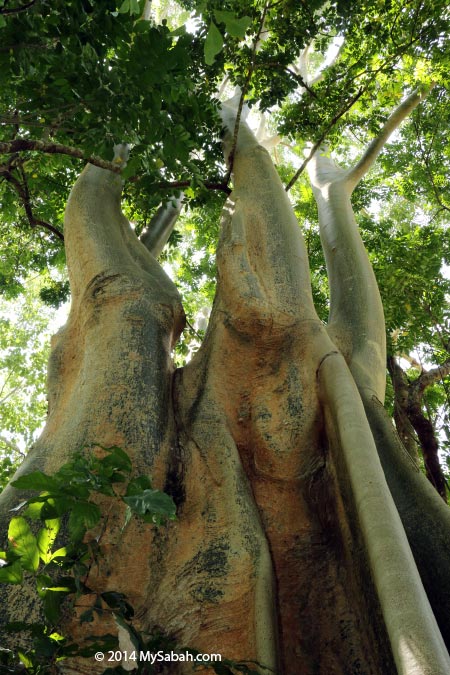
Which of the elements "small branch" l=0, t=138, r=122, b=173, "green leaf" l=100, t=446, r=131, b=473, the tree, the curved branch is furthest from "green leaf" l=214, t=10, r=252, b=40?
the curved branch

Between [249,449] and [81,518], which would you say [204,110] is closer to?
[249,449]

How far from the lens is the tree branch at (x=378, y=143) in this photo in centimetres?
477

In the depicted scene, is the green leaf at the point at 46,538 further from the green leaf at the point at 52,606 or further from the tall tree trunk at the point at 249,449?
the tall tree trunk at the point at 249,449

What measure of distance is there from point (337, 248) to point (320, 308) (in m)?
2.35

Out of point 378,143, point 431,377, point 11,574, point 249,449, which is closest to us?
point 11,574

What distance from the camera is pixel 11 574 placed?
1.24 metres

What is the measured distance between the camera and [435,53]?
4.80m

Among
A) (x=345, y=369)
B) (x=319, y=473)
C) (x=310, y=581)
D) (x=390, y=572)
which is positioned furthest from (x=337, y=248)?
(x=390, y=572)

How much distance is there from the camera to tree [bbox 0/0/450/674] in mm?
2006

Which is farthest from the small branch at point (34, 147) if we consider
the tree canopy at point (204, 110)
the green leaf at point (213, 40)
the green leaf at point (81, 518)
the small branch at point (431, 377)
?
the small branch at point (431, 377)

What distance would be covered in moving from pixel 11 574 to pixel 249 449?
1585 mm

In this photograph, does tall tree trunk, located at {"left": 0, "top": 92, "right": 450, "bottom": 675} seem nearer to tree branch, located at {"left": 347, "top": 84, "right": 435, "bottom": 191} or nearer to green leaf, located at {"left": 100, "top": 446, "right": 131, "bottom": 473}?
green leaf, located at {"left": 100, "top": 446, "right": 131, "bottom": 473}

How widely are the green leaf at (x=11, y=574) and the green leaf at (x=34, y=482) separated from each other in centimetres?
18

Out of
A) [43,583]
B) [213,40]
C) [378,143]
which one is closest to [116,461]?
[43,583]
